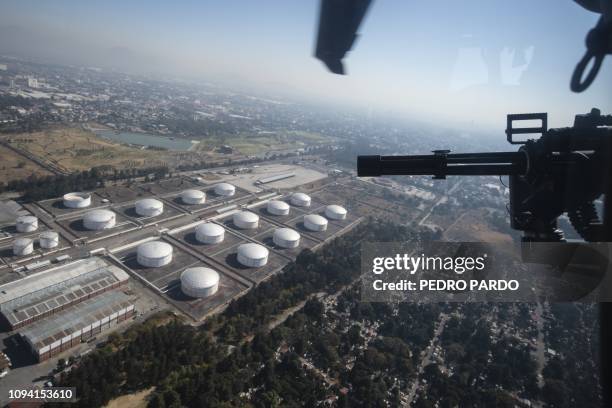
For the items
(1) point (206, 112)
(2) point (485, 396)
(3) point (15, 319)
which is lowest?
(2) point (485, 396)

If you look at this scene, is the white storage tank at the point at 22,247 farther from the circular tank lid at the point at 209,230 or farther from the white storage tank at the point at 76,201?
the circular tank lid at the point at 209,230

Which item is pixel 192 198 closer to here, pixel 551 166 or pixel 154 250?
pixel 154 250

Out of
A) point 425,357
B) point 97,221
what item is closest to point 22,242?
point 97,221

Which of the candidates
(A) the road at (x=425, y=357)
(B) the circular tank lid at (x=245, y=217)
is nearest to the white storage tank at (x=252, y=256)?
(B) the circular tank lid at (x=245, y=217)

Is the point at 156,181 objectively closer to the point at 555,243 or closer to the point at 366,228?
the point at 366,228

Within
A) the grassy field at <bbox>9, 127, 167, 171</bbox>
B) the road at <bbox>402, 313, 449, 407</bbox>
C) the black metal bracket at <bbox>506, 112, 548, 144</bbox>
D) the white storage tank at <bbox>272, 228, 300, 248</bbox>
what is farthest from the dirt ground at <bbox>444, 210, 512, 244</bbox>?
the grassy field at <bbox>9, 127, 167, 171</bbox>

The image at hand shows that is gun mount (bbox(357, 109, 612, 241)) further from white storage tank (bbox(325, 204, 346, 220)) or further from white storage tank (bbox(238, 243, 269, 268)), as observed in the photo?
white storage tank (bbox(325, 204, 346, 220))

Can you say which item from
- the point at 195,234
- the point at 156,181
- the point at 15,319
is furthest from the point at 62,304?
the point at 156,181

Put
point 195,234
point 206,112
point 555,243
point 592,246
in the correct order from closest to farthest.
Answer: point 592,246
point 555,243
point 195,234
point 206,112
